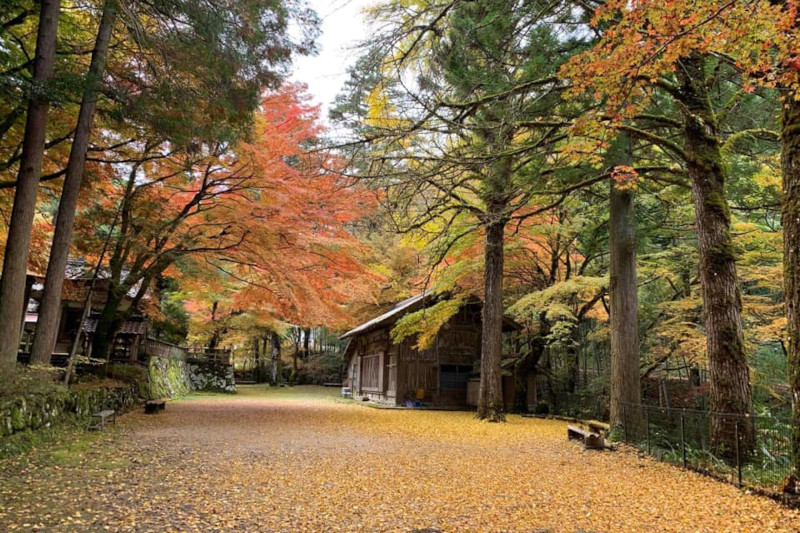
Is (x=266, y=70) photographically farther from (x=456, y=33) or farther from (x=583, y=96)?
(x=583, y=96)

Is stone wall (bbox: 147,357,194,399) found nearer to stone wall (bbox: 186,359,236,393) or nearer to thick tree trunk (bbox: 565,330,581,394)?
stone wall (bbox: 186,359,236,393)

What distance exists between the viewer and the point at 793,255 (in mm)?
5227

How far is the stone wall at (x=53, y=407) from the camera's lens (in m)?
6.98

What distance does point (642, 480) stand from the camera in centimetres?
654

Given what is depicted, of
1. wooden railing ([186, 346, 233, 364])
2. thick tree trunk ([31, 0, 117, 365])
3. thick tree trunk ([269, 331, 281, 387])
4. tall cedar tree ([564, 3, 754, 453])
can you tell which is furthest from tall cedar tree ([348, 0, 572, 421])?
thick tree trunk ([269, 331, 281, 387])

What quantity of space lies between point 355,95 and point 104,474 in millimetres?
6064

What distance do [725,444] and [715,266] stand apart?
8.31ft

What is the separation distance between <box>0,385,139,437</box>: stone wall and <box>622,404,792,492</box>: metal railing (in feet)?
31.7

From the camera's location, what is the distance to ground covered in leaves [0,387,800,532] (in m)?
4.50

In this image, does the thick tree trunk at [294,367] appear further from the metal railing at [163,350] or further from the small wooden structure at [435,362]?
the small wooden structure at [435,362]

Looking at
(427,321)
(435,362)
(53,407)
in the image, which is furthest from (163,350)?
(53,407)

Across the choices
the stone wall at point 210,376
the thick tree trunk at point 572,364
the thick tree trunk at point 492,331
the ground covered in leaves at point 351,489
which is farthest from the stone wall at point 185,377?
the thick tree trunk at point 572,364

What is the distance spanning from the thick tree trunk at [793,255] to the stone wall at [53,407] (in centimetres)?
962

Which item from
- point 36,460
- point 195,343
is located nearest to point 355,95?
point 36,460
